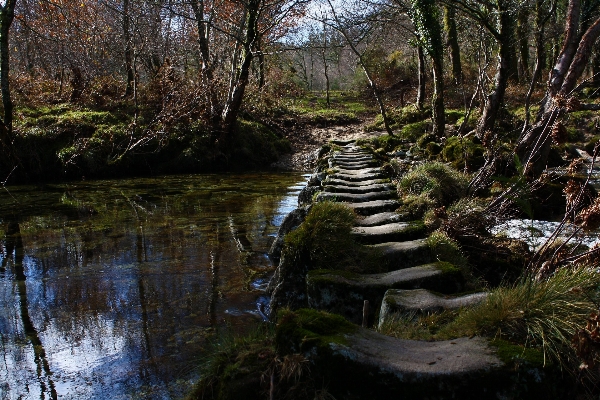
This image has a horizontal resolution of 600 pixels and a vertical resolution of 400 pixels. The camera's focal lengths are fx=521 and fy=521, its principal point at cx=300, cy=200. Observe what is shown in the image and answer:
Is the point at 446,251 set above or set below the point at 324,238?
below

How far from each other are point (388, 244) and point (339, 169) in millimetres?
5147

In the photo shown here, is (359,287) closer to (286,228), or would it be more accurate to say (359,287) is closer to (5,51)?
(286,228)

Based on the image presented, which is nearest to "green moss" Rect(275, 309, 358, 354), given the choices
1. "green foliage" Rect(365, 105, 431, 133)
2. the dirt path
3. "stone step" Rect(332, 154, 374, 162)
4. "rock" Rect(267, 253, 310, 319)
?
"rock" Rect(267, 253, 310, 319)

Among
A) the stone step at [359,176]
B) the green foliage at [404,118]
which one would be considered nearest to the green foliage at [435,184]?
the stone step at [359,176]

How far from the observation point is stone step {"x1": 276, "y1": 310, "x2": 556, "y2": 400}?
228 cm

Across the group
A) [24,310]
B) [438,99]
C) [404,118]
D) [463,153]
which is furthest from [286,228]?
[404,118]

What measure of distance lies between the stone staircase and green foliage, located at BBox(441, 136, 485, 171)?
12.0 feet

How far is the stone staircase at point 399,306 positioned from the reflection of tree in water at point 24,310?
1.91 m

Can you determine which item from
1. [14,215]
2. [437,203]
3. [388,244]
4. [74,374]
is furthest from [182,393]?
[14,215]

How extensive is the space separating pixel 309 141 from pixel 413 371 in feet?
60.8

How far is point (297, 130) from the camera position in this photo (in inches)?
869

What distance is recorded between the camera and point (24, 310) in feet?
16.4

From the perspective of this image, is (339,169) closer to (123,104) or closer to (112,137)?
(112,137)

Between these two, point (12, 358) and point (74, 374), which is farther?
point (12, 358)
